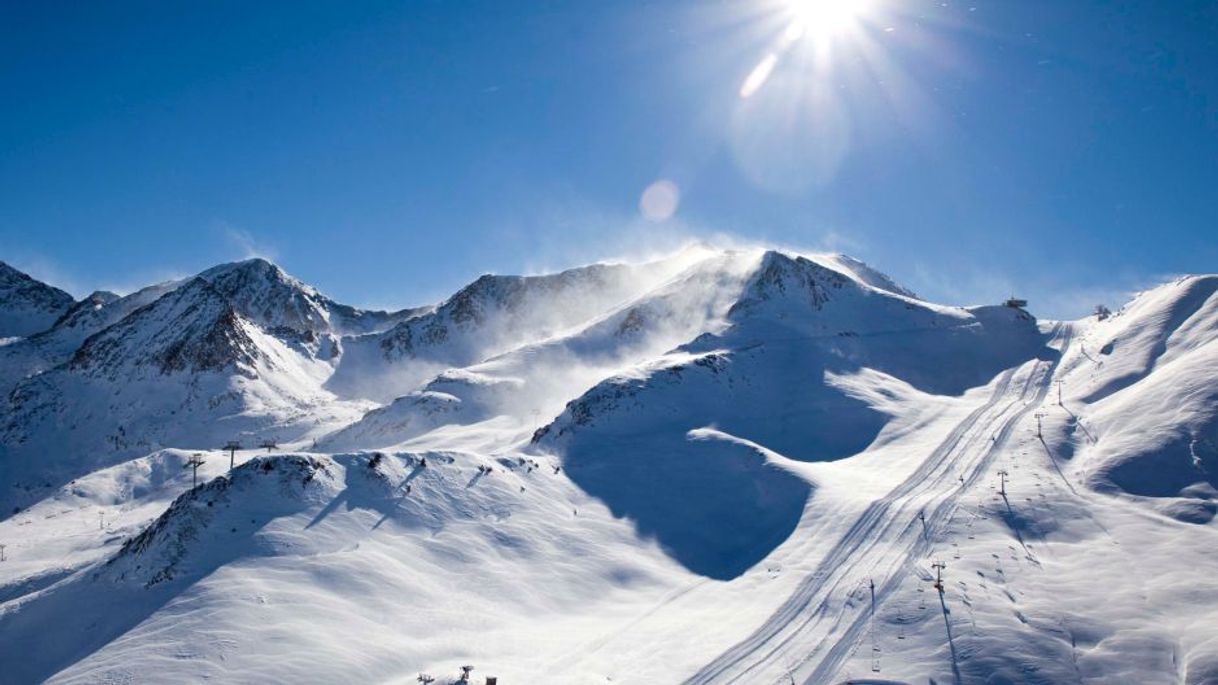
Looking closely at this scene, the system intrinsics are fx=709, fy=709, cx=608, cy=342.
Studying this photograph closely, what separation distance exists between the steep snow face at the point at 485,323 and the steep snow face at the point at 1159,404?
85.8 meters

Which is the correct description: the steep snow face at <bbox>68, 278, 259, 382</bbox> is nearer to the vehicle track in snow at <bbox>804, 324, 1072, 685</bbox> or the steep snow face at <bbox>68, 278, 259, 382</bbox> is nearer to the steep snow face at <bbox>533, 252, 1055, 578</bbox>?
the steep snow face at <bbox>533, 252, 1055, 578</bbox>

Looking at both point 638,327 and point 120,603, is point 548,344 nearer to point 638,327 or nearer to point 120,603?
point 638,327

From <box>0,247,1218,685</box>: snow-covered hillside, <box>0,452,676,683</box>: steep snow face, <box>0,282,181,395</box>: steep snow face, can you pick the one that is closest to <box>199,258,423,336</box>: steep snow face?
<box>0,282,181,395</box>: steep snow face

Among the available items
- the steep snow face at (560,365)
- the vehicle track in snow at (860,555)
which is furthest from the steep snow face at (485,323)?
the vehicle track in snow at (860,555)

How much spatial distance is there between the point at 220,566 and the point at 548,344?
3267 inches

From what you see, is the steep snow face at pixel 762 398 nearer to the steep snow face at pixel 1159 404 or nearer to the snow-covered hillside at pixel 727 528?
the snow-covered hillside at pixel 727 528

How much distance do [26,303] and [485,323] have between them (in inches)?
5004

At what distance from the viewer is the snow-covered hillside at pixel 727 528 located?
25797 mm

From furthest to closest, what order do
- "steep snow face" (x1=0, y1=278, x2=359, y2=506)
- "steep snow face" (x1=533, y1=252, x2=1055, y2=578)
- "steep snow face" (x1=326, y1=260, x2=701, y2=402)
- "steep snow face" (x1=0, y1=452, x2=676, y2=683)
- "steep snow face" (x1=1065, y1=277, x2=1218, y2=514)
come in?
"steep snow face" (x1=326, y1=260, x2=701, y2=402)
"steep snow face" (x1=0, y1=278, x2=359, y2=506)
"steep snow face" (x1=533, y1=252, x2=1055, y2=578)
"steep snow face" (x1=1065, y1=277, x2=1218, y2=514)
"steep snow face" (x1=0, y1=452, x2=676, y2=683)

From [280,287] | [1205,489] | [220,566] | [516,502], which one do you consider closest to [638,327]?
[516,502]

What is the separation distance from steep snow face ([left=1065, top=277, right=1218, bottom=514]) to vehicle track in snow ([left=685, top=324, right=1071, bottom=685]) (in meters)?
6.04

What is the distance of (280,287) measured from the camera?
173m

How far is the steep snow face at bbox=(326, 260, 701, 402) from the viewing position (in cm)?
14312

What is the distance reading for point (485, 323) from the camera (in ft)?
505
